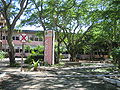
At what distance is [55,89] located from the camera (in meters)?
7.13

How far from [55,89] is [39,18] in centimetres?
1469

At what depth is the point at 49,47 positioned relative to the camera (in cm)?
1867

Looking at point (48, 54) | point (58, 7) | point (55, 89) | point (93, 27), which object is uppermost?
point (58, 7)

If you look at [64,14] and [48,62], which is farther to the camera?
[64,14]

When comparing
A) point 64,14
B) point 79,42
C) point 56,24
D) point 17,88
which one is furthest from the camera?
point 79,42

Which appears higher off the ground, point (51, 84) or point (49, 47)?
point (49, 47)

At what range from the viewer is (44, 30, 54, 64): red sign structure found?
18.5 metres

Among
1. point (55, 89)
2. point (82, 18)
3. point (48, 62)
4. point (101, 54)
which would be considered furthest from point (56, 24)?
point (101, 54)

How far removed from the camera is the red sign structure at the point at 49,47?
18469 mm

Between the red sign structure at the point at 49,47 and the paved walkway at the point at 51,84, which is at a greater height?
the red sign structure at the point at 49,47

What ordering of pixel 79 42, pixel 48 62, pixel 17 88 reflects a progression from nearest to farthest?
pixel 17 88
pixel 48 62
pixel 79 42

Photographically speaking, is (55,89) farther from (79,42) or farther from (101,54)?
(101,54)

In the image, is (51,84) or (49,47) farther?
(49,47)

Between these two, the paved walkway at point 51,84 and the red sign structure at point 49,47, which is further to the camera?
the red sign structure at point 49,47
